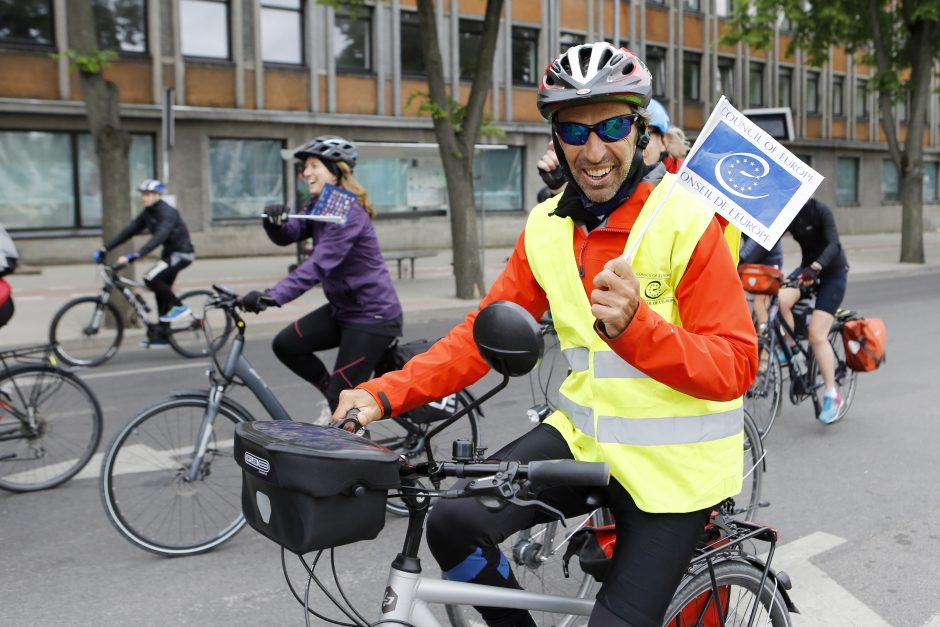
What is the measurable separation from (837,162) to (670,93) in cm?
983

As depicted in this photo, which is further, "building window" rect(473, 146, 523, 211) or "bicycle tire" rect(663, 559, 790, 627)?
"building window" rect(473, 146, 523, 211)

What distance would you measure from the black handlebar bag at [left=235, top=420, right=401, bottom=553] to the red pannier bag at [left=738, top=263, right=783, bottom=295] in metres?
4.59

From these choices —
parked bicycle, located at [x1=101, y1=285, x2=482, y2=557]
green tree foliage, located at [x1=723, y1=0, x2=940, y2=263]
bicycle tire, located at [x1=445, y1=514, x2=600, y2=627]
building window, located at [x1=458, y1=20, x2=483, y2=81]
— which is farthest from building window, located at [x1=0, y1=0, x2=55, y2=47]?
bicycle tire, located at [x1=445, y1=514, x2=600, y2=627]

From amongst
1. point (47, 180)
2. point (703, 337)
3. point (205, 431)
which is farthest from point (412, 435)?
point (47, 180)

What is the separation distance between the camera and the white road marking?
3.75 m

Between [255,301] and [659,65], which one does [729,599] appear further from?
[659,65]

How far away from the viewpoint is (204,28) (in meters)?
23.0

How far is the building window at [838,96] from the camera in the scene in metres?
39.8

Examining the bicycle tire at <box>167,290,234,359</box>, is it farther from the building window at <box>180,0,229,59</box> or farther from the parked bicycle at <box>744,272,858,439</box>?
the building window at <box>180,0,229,59</box>

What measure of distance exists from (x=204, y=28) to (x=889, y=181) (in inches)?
1210

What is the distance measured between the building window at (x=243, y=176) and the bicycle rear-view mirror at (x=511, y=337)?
2236 cm

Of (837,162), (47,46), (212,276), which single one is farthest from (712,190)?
(837,162)

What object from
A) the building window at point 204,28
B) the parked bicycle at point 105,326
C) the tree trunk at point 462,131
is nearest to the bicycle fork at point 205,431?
the parked bicycle at point 105,326

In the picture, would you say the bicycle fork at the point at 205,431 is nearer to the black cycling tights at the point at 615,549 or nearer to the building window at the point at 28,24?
the black cycling tights at the point at 615,549
